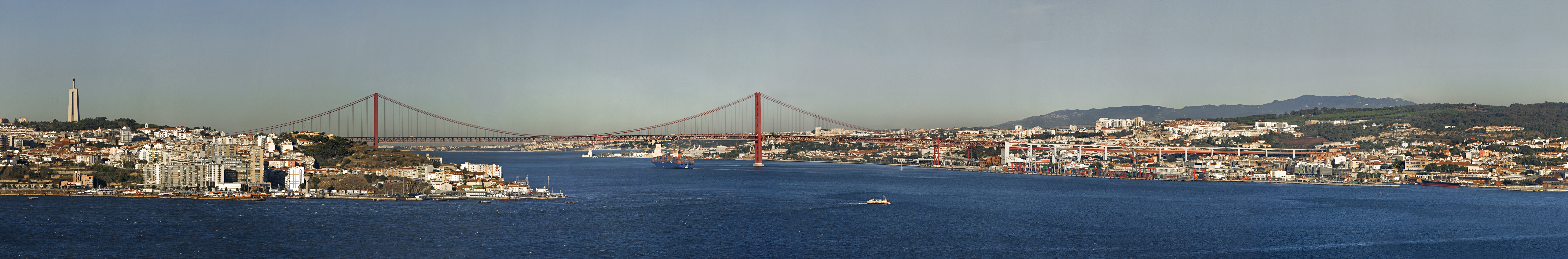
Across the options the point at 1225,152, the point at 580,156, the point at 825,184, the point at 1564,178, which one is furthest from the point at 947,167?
the point at 580,156

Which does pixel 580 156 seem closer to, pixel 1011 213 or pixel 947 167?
pixel 947 167

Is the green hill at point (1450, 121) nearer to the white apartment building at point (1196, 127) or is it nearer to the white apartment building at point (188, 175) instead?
the white apartment building at point (1196, 127)

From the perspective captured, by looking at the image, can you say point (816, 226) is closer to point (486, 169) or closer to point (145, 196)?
point (486, 169)

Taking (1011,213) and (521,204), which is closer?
(1011,213)

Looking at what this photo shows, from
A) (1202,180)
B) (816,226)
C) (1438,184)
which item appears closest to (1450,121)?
(1438,184)

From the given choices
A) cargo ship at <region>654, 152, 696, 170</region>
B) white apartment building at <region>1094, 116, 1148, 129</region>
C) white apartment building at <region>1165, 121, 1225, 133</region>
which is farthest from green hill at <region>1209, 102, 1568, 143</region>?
cargo ship at <region>654, 152, 696, 170</region>

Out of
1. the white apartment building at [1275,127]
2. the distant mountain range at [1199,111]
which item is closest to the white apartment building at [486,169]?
the white apartment building at [1275,127]
